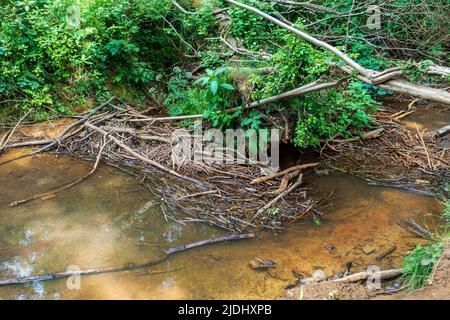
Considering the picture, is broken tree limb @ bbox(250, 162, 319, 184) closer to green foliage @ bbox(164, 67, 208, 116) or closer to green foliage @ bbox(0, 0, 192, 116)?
green foliage @ bbox(164, 67, 208, 116)

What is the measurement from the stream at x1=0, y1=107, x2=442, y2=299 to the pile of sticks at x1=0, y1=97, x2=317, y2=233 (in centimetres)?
19

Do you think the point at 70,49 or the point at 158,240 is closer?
the point at 158,240

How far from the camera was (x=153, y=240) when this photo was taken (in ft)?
13.9

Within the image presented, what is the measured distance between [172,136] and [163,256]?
90.6 inches

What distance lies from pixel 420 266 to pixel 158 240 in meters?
2.55

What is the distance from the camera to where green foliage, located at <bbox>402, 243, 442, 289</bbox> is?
11.2ft

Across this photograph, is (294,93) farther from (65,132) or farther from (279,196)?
(65,132)

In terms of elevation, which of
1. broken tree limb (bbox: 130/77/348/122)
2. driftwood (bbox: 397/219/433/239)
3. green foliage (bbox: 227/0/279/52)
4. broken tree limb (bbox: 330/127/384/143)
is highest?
green foliage (bbox: 227/0/279/52)

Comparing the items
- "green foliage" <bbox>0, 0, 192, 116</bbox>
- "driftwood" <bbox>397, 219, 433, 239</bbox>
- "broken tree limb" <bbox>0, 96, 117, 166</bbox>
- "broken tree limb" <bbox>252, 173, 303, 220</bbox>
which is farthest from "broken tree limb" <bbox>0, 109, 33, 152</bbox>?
"driftwood" <bbox>397, 219, 433, 239</bbox>

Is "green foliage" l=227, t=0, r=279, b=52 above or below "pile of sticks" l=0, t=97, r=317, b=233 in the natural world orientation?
above

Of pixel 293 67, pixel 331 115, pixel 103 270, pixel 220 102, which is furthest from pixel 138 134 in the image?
pixel 331 115

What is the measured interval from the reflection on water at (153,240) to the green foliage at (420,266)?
321mm

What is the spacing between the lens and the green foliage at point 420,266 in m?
3.42
